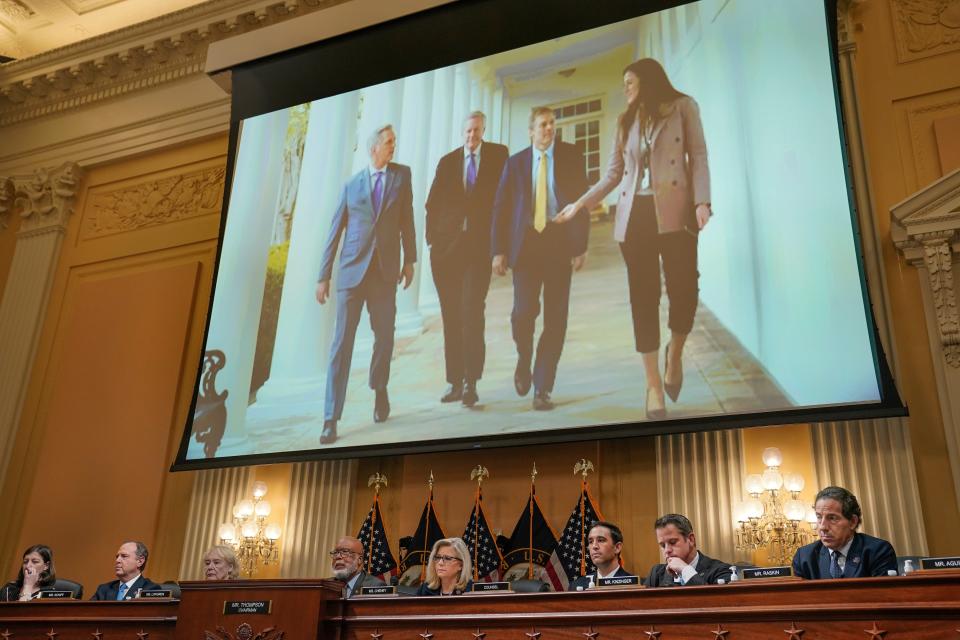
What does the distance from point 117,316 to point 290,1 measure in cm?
344

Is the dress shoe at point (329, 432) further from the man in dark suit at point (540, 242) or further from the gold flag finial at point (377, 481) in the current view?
the man in dark suit at point (540, 242)

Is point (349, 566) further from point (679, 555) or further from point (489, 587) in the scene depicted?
point (679, 555)

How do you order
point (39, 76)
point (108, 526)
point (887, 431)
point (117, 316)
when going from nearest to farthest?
point (887, 431), point (108, 526), point (117, 316), point (39, 76)

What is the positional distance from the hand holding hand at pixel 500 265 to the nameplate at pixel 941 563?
380 centimetres

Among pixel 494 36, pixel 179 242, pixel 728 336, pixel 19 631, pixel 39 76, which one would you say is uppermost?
pixel 39 76

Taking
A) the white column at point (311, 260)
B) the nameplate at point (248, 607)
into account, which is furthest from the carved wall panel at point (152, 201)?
the nameplate at point (248, 607)

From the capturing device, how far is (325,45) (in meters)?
8.17

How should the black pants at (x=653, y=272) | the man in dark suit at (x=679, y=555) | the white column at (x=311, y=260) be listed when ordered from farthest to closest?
the white column at (x=311, y=260) → the black pants at (x=653, y=272) → the man in dark suit at (x=679, y=555)

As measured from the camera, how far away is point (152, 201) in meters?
9.55

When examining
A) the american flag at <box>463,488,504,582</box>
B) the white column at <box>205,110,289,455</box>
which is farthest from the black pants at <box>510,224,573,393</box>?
the white column at <box>205,110,289,455</box>

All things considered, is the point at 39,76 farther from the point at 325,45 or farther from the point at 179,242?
the point at 325,45

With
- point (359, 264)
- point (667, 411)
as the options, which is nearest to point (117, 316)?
point (359, 264)

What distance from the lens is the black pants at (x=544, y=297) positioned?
6375mm

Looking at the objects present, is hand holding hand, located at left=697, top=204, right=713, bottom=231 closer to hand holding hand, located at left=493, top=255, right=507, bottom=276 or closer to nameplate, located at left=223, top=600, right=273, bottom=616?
hand holding hand, located at left=493, top=255, right=507, bottom=276
